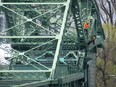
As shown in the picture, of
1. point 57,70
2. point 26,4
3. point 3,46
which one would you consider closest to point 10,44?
point 3,46

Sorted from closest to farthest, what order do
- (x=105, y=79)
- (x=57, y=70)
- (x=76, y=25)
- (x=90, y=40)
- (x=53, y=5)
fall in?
1. (x=57, y=70)
2. (x=53, y=5)
3. (x=76, y=25)
4. (x=90, y=40)
5. (x=105, y=79)

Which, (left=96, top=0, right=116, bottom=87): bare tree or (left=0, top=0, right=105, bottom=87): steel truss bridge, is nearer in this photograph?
(left=0, top=0, right=105, bottom=87): steel truss bridge

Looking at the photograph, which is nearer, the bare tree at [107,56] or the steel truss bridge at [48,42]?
the steel truss bridge at [48,42]

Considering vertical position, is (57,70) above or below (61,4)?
below

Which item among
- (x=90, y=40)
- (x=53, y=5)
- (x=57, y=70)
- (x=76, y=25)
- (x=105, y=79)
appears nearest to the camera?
(x=57, y=70)

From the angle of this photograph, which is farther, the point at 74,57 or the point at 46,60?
the point at 74,57

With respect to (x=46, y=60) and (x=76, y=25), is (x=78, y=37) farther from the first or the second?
(x=46, y=60)

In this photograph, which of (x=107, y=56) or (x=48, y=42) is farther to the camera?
(x=107, y=56)
